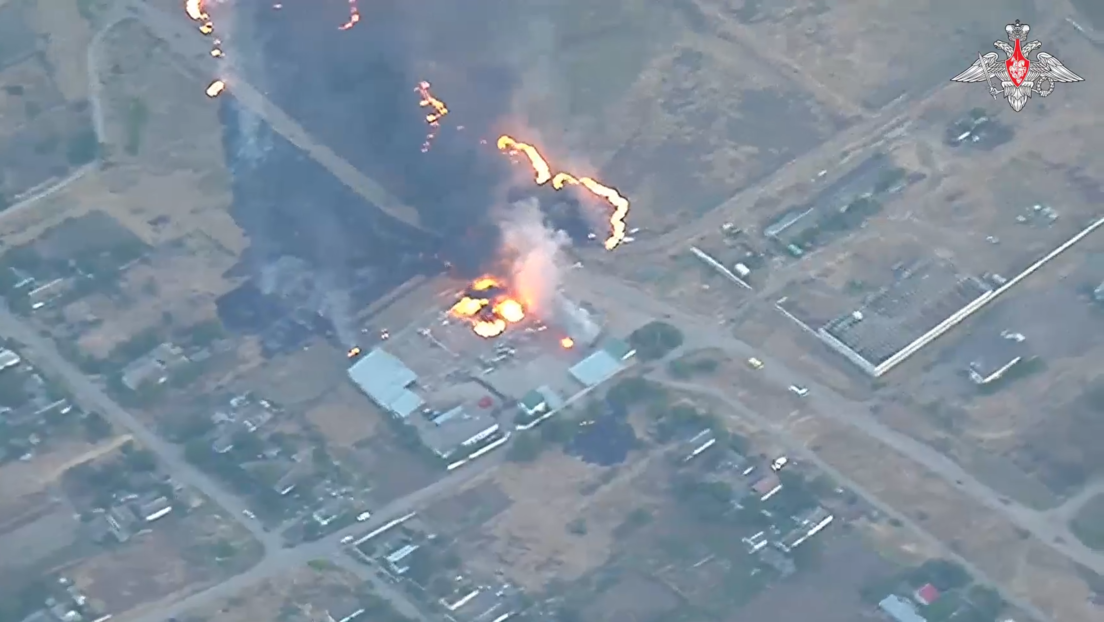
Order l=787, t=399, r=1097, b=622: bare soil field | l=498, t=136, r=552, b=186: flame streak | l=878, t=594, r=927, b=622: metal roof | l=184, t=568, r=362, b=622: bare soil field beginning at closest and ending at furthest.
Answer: l=878, t=594, r=927, b=622: metal roof
l=787, t=399, r=1097, b=622: bare soil field
l=184, t=568, r=362, b=622: bare soil field
l=498, t=136, r=552, b=186: flame streak

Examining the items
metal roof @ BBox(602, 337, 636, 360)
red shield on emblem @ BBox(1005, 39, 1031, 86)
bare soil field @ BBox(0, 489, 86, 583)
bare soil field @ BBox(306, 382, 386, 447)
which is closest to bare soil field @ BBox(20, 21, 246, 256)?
bare soil field @ BBox(306, 382, 386, 447)

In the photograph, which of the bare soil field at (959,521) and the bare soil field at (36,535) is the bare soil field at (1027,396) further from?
the bare soil field at (36,535)

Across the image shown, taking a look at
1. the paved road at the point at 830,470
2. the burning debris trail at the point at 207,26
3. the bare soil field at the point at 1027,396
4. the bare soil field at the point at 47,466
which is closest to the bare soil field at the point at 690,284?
the paved road at the point at 830,470

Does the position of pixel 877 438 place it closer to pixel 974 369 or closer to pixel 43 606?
pixel 974 369

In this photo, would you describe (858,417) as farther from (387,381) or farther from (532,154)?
(532,154)

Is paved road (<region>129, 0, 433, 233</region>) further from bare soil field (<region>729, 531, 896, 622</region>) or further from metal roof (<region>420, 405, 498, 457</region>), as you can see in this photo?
bare soil field (<region>729, 531, 896, 622</region>)

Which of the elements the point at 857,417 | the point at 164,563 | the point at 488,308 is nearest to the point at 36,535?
the point at 164,563
